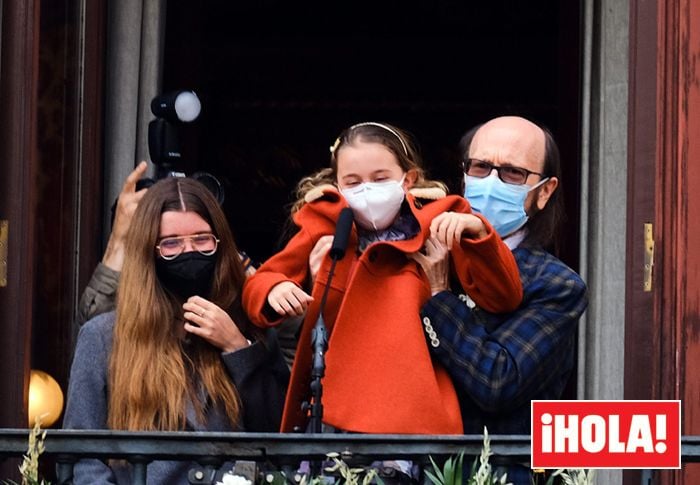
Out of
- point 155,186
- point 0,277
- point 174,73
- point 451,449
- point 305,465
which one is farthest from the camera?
point 174,73

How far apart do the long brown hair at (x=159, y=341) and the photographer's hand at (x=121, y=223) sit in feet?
1.76

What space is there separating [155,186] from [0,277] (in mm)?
699

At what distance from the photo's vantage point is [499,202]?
5141 mm

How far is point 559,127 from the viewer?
8500 millimetres

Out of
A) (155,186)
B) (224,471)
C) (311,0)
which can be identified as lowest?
(224,471)

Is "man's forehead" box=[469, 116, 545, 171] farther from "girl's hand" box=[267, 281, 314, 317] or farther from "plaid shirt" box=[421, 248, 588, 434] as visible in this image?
"girl's hand" box=[267, 281, 314, 317]

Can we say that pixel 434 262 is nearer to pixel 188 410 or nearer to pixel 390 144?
pixel 390 144

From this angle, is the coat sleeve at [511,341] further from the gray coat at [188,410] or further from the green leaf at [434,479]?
the gray coat at [188,410]

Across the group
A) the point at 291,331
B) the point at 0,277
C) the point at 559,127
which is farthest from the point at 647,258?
the point at 559,127

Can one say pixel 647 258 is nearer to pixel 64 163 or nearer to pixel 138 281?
pixel 138 281

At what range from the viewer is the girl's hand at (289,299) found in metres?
4.87

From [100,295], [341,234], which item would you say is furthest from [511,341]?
[100,295]

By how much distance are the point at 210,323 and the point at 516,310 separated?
0.82 metres

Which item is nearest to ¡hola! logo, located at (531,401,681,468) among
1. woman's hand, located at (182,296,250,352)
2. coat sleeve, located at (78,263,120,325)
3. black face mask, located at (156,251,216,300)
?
woman's hand, located at (182,296,250,352)
